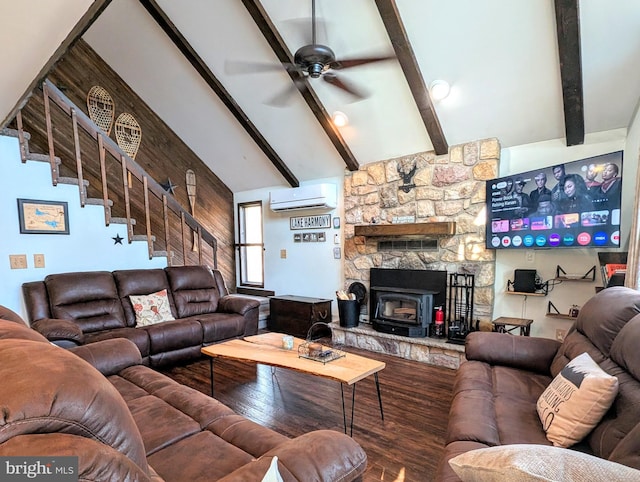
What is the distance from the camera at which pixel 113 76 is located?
17.6 ft

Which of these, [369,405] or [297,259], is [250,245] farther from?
[369,405]

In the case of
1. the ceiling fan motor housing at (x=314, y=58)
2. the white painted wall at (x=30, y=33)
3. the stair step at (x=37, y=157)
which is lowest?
the stair step at (x=37, y=157)

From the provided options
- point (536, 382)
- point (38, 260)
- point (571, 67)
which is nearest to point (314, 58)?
point (571, 67)

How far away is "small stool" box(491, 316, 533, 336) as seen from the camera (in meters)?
3.32

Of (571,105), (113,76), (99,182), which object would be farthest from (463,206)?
(113,76)

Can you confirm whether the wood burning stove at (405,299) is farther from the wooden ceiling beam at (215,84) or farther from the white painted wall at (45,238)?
the white painted wall at (45,238)

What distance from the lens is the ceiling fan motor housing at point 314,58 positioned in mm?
2637

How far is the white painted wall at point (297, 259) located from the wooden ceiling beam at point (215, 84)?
534 millimetres

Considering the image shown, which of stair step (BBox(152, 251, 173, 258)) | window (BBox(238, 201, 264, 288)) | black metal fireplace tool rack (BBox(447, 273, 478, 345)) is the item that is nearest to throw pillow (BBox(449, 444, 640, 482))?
black metal fireplace tool rack (BBox(447, 273, 478, 345))

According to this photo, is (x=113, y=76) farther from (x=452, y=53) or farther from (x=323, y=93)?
(x=452, y=53)

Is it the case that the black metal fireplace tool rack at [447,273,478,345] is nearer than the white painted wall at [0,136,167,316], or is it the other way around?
the white painted wall at [0,136,167,316]

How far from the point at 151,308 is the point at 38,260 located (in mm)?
1176

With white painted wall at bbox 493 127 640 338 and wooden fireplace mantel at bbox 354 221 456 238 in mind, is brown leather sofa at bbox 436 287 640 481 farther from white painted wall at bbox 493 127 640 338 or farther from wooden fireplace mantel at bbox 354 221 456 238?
wooden fireplace mantel at bbox 354 221 456 238

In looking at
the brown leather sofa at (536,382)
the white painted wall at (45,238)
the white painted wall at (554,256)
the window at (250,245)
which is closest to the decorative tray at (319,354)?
the brown leather sofa at (536,382)
